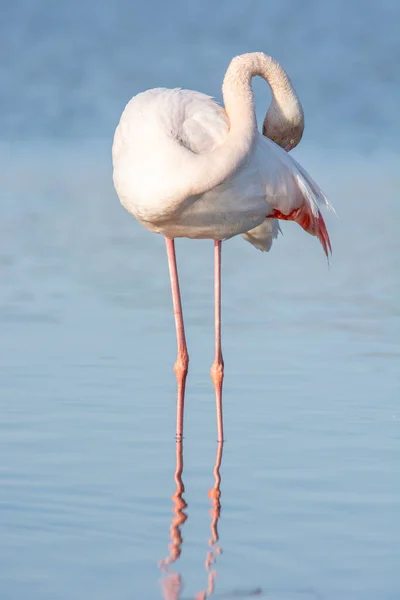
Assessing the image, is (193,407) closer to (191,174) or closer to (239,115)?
(191,174)

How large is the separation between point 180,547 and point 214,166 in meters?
2.20

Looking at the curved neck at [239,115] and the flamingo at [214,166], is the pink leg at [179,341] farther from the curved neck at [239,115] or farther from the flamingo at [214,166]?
the curved neck at [239,115]

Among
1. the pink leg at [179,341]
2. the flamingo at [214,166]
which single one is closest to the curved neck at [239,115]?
the flamingo at [214,166]

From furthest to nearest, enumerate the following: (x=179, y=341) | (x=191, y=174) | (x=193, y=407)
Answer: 1. (x=179, y=341)
2. (x=193, y=407)
3. (x=191, y=174)

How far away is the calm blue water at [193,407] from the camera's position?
175 inches

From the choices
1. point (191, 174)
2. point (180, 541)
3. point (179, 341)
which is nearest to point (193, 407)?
point (179, 341)

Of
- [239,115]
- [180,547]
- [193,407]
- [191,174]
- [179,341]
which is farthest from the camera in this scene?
[179,341]

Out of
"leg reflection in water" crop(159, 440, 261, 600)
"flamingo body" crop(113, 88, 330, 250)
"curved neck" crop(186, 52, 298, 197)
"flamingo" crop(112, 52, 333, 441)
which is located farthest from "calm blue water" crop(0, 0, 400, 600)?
"curved neck" crop(186, 52, 298, 197)

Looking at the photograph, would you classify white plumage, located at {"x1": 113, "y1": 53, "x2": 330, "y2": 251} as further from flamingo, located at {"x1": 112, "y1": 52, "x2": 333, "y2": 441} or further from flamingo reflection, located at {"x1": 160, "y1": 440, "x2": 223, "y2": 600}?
flamingo reflection, located at {"x1": 160, "y1": 440, "x2": 223, "y2": 600}

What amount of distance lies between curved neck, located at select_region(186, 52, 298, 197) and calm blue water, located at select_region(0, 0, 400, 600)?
3.54 feet

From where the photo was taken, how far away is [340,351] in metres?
7.91

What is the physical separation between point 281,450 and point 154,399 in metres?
1.12

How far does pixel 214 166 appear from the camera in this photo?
6324mm

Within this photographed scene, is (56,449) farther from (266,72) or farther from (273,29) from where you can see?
(273,29)
